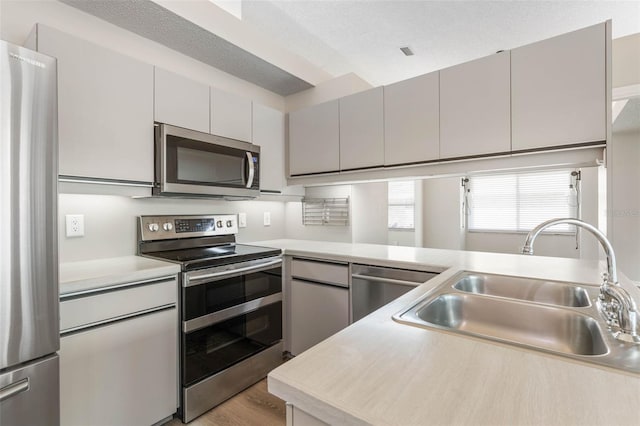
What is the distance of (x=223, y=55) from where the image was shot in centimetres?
228

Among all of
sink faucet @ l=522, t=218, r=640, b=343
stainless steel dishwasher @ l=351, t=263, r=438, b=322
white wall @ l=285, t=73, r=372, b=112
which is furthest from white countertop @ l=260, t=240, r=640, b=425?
white wall @ l=285, t=73, r=372, b=112

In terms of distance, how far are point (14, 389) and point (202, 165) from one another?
1.39 m

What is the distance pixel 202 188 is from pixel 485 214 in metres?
5.02

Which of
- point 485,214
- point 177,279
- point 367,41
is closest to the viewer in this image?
point 177,279

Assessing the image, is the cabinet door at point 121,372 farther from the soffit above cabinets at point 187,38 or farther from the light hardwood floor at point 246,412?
the soffit above cabinets at point 187,38

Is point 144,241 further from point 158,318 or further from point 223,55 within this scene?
point 223,55

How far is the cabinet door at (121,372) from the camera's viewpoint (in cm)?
133

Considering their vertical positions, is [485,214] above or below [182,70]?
below

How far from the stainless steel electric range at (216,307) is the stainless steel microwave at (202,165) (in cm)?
34

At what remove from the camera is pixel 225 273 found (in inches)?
71.9

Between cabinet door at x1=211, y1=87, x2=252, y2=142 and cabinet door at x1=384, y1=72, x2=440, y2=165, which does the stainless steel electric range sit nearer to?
cabinet door at x1=211, y1=87, x2=252, y2=142

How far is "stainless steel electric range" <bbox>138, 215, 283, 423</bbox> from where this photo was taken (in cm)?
169

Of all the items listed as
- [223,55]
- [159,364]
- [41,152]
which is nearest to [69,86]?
[41,152]

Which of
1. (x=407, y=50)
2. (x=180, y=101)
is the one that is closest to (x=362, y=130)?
(x=407, y=50)
